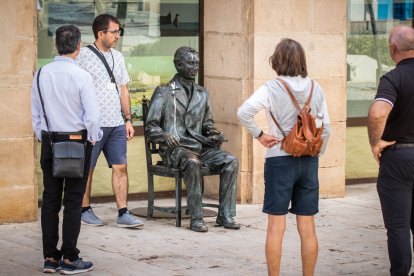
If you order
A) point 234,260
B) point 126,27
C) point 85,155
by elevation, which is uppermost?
point 126,27

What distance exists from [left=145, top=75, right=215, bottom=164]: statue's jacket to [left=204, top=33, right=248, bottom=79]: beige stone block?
104cm

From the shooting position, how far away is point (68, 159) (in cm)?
Answer: 837

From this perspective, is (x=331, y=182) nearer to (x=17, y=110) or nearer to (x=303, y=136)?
(x=17, y=110)

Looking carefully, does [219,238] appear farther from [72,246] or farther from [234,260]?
[72,246]

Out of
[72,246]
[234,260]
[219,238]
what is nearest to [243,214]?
[219,238]

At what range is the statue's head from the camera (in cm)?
1043

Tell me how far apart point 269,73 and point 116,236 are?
252cm

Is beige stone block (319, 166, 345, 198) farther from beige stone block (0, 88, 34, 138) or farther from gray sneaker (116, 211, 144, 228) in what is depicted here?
beige stone block (0, 88, 34, 138)

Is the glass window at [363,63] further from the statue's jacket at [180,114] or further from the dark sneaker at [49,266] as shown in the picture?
the dark sneaker at [49,266]

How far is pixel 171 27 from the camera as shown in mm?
12070

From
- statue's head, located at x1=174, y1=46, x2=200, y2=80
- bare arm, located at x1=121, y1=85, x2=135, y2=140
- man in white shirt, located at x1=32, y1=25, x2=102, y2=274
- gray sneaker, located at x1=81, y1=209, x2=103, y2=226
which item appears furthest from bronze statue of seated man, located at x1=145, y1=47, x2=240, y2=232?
man in white shirt, located at x1=32, y1=25, x2=102, y2=274

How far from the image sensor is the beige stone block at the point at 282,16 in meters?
11.5

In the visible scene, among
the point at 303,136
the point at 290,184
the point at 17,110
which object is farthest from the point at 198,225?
the point at 303,136

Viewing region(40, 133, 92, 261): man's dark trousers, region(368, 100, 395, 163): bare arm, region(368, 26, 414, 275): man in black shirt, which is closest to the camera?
region(368, 100, 395, 163): bare arm
